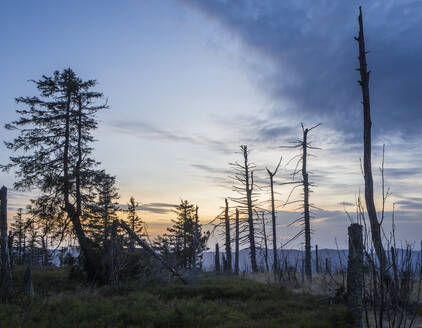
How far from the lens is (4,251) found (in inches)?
567

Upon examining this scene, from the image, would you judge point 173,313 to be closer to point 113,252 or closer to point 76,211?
point 113,252

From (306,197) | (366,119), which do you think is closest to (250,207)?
(306,197)

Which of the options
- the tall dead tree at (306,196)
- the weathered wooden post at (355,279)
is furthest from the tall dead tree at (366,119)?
the tall dead tree at (306,196)

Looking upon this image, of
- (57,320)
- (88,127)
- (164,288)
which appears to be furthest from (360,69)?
(88,127)

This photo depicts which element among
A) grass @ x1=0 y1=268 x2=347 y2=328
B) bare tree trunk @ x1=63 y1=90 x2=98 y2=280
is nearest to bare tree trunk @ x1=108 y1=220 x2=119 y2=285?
bare tree trunk @ x1=63 y1=90 x2=98 y2=280

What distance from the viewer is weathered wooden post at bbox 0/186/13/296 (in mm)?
13906

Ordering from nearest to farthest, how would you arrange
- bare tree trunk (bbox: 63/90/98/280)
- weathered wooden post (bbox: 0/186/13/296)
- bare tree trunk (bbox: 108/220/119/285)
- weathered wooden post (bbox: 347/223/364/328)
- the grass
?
weathered wooden post (bbox: 347/223/364/328), the grass, weathered wooden post (bbox: 0/186/13/296), bare tree trunk (bbox: 108/220/119/285), bare tree trunk (bbox: 63/90/98/280)

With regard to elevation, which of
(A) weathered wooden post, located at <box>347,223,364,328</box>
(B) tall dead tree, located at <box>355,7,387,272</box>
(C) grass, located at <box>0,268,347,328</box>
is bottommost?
(C) grass, located at <box>0,268,347,328</box>

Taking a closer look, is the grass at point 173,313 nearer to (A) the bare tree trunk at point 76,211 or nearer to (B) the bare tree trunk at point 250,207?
(A) the bare tree trunk at point 76,211

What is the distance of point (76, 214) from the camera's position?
21.7 metres

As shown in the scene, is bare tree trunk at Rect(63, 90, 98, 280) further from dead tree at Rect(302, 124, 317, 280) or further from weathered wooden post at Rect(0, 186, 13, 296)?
dead tree at Rect(302, 124, 317, 280)

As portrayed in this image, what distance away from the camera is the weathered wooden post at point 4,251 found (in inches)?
547

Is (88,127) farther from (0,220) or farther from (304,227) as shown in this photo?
(304,227)

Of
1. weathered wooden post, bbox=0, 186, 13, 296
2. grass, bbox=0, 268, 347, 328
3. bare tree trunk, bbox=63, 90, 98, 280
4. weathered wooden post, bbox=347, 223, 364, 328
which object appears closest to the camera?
weathered wooden post, bbox=347, 223, 364, 328
